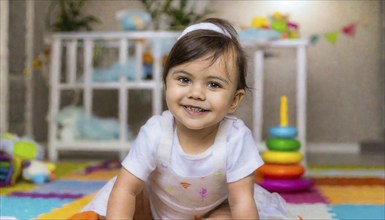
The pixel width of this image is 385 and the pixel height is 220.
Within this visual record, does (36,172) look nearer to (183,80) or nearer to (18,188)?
(18,188)

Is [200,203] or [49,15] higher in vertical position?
[49,15]

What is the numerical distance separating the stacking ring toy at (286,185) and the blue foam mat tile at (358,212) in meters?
0.19

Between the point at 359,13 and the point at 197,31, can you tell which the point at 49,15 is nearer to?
the point at 359,13

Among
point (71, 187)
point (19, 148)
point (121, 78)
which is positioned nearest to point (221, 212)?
point (71, 187)

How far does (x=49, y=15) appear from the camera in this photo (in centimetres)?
246

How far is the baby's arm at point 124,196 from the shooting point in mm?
867

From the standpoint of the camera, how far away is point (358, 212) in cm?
120

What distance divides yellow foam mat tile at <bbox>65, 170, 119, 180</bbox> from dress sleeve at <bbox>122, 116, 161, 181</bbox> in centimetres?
87

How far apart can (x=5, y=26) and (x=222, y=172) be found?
4.35 ft

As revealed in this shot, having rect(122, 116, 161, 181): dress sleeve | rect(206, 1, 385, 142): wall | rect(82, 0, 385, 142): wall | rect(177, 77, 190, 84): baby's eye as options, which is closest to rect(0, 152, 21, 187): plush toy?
rect(122, 116, 161, 181): dress sleeve

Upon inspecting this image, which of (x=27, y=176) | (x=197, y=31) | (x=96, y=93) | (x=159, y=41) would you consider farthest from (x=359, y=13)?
(x=197, y=31)

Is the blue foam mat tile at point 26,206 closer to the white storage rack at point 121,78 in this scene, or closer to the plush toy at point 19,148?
the plush toy at point 19,148

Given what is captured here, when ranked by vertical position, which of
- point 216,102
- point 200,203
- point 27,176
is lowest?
point 27,176

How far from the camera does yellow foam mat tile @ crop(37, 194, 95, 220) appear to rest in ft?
3.69
